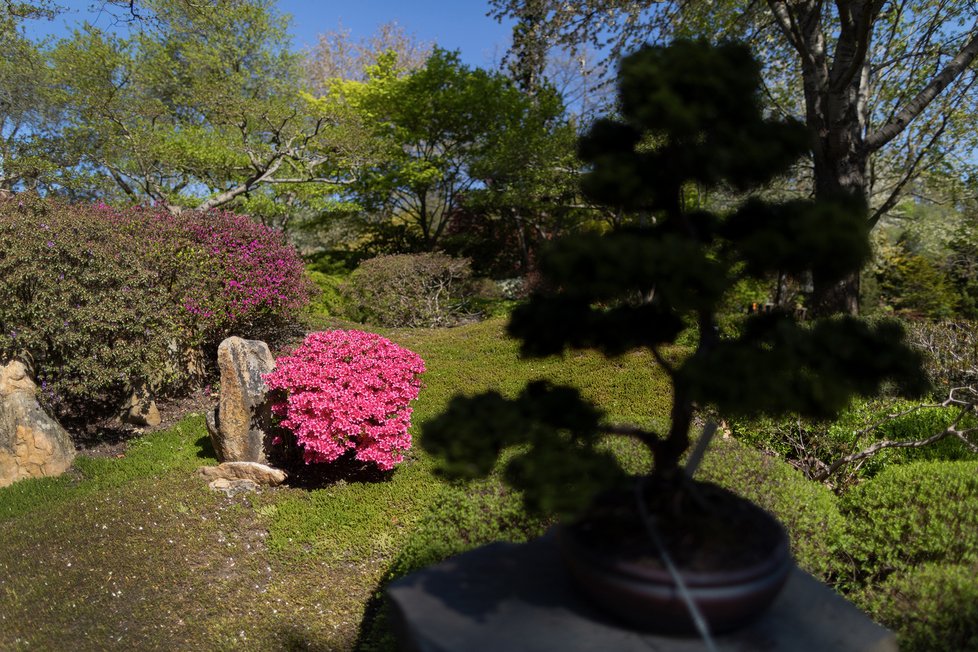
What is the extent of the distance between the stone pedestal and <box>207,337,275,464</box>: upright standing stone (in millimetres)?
4294

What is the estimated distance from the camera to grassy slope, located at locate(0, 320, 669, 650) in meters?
3.65

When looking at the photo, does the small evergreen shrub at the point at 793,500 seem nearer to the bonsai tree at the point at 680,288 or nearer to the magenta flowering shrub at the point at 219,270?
the bonsai tree at the point at 680,288

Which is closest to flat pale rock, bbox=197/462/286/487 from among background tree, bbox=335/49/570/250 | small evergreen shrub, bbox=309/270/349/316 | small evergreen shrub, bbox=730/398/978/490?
small evergreen shrub, bbox=730/398/978/490

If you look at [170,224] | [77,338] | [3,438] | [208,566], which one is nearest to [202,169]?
[170,224]

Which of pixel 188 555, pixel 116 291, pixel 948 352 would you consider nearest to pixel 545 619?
pixel 188 555

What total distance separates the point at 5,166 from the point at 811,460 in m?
14.1

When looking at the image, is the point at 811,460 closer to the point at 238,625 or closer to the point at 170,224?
the point at 238,625

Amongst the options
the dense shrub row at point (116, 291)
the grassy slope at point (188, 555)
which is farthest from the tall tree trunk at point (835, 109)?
the dense shrub row at point (116, 291)

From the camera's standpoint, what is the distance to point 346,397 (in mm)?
5320

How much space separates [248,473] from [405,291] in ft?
23.5

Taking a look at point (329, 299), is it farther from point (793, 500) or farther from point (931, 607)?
point (931, 607)

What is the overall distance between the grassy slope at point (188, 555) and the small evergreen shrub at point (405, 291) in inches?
246

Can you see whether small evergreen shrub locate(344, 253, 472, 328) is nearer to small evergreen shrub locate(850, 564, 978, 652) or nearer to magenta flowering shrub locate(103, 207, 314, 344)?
magenta flowering shrub locate(103, 207, 314, 344)

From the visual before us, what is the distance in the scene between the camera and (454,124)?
15.9 metres
